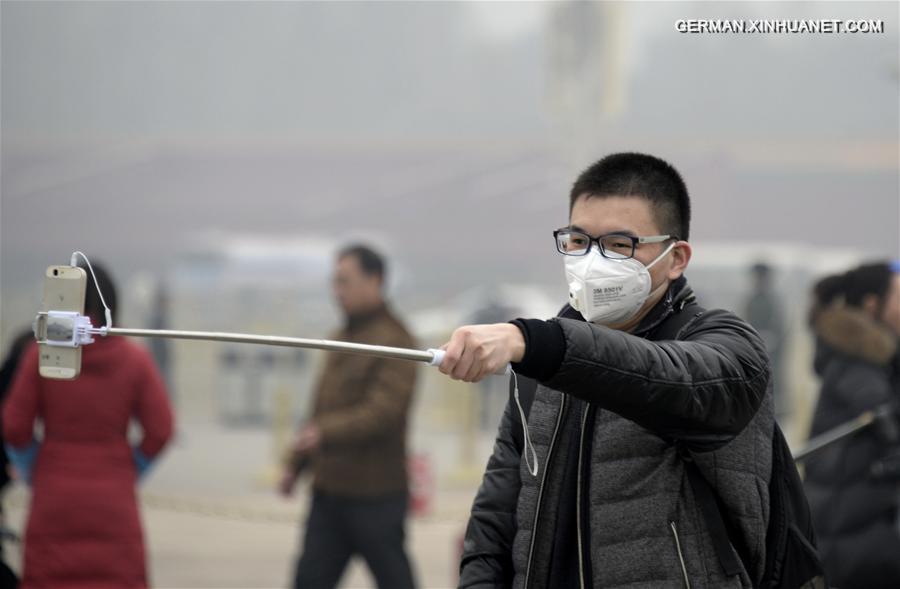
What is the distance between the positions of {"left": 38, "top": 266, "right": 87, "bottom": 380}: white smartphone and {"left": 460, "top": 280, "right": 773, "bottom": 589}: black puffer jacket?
0.84 m

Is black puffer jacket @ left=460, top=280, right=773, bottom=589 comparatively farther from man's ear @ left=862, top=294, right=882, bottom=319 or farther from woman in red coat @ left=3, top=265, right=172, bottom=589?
man's ear @ left=862, top=294, right=882, bottom=319

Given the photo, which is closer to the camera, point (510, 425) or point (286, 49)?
point (510, 425)

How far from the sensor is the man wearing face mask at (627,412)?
1913 millimetres

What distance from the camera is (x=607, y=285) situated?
2.22 m

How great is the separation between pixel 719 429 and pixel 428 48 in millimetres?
23068

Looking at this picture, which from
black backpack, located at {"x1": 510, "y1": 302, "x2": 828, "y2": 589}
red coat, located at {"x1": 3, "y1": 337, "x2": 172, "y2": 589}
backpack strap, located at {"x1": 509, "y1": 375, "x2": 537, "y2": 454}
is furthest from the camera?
red coat, located at {"x1": 3, "y1": 337, "x2": 172, "y2": 589}

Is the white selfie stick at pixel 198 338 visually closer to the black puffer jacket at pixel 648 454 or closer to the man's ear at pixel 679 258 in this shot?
the black puffer jacket at pixel 648 454

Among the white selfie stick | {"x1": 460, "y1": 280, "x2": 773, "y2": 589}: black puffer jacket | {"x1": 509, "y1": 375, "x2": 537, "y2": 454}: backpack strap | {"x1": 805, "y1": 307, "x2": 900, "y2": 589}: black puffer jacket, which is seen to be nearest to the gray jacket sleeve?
{"x1": 460, "y1": 280, "x2": 773, "y2": 589}: black puffer jacket

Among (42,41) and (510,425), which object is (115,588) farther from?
(42,41)

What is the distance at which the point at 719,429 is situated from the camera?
203cm

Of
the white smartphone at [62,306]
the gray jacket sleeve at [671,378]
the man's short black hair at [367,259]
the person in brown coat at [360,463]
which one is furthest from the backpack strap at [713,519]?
the man's short black hair at [367,259]

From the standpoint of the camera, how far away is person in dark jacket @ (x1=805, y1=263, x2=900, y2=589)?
14.8 ft

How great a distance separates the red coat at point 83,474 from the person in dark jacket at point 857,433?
2.39 meters

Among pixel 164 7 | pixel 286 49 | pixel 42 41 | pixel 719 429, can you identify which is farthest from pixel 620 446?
pixel 286 49
